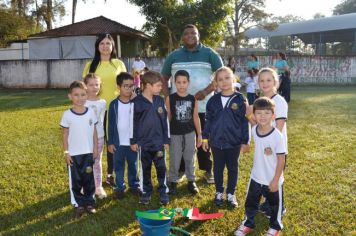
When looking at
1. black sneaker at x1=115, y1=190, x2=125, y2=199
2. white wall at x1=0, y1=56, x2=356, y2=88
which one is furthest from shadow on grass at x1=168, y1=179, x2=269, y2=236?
white wall at x1=0, y1=56, x2=356, y2=88

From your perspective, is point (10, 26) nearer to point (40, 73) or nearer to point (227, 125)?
point (40, 73)

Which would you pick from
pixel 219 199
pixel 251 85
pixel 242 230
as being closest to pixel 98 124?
pixel 219 199

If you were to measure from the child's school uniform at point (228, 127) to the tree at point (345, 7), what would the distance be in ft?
211

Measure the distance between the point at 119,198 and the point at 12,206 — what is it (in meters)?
1.23

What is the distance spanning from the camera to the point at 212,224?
3797mm

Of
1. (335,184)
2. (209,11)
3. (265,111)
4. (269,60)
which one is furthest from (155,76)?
(269,60)

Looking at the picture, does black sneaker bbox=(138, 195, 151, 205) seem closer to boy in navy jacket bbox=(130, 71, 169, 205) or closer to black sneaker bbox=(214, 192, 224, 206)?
boy in navy jacket bbox=(130, 71, 169, 205)

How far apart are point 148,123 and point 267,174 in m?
1.43

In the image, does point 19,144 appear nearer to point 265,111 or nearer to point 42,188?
point 42,188

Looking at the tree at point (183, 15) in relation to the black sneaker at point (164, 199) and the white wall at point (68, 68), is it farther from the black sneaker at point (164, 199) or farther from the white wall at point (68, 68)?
the black sneaker at point (164, 199)

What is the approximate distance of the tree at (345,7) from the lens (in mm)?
60438

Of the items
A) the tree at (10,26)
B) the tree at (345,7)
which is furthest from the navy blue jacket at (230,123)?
the tree at (345,7)

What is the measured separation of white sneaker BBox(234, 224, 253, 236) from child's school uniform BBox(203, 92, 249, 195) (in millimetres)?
753

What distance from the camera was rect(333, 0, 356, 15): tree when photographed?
2379 inches
